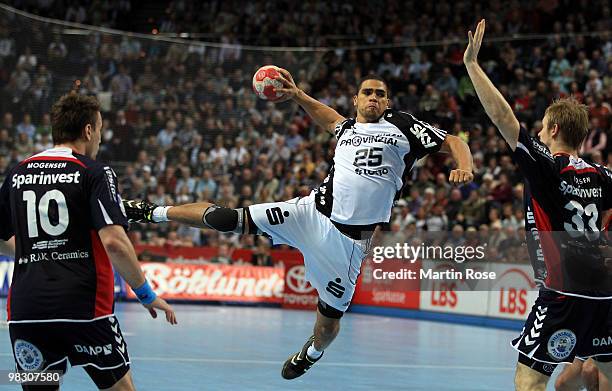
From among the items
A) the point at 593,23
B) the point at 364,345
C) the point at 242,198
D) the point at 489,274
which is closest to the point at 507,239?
the point at 489,274

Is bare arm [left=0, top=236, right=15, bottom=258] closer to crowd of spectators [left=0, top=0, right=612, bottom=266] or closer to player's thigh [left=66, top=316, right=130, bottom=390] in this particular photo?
player's thigh [left=66, top=316, right=130, bottom=390]

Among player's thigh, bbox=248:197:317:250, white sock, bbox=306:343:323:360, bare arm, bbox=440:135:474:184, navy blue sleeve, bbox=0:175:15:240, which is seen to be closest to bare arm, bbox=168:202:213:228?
player's thigh, bbox=248:197:317:250

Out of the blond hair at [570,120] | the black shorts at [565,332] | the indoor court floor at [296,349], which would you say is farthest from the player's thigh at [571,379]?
the indoor court floor at [296,349]

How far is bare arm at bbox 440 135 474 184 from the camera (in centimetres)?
707

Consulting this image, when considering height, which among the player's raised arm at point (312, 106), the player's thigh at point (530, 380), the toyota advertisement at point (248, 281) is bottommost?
the toyota advertisement at point (248, 281)

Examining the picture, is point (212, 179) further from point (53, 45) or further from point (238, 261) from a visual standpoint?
point (53, 45)

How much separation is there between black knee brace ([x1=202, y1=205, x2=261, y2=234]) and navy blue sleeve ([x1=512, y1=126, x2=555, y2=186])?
281 cm

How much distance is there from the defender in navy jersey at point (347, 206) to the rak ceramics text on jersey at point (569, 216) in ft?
6.13

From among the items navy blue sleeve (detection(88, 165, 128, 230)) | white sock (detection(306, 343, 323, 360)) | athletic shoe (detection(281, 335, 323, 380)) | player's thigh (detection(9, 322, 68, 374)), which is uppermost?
navy blue sleeve (detection(88, 165, 128, 230))

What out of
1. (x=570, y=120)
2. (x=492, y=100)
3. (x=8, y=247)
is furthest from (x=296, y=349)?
(x=492, y=100)

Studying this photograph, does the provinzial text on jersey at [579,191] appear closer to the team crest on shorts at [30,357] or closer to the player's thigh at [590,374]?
the player's thigh at [590,374]

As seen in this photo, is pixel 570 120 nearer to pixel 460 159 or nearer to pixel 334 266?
pixel 460 159

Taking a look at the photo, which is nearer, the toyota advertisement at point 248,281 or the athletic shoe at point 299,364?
the athletic shoe at point 299,364

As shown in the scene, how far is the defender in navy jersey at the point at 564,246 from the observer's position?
6156 mm
